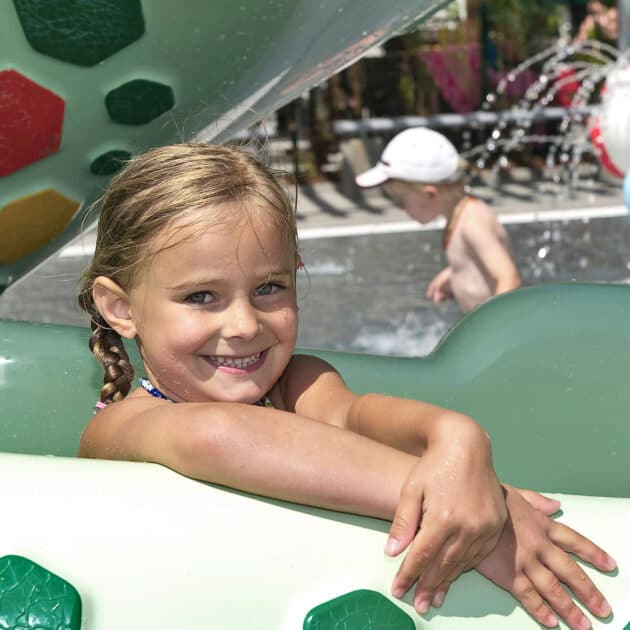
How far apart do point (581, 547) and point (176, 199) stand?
603mm

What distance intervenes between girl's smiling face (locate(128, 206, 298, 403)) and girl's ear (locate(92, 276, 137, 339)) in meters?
0.03

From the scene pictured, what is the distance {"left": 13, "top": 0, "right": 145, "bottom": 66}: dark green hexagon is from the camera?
1884 mm

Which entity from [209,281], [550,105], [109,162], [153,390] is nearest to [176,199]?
[209,281]

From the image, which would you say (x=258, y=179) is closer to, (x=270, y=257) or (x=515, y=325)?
(x=270, y=257)

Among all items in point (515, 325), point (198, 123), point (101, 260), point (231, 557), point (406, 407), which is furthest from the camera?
point (198, 123)

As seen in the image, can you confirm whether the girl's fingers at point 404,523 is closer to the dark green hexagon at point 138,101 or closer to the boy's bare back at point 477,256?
the dark green hexagon at point 138,101

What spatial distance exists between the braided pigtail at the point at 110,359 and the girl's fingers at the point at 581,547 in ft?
2.09

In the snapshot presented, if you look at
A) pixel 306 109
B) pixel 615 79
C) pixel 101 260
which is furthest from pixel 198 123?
pixel 306 109

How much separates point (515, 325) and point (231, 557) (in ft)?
→ 2.84

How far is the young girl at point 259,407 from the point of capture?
1285 millimetres

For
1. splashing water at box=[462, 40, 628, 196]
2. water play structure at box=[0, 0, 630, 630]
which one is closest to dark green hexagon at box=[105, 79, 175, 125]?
water play structure at box=[0, 0, 630, 630]

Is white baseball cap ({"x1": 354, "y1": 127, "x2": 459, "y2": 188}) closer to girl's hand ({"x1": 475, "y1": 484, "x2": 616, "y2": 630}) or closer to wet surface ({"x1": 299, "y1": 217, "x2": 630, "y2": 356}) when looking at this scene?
wet surface ({"x1": 299, "y1": 217, "x2": 630, "y2": 356})

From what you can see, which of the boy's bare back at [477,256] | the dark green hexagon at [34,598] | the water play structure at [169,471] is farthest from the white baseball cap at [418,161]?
the dark green hexagon at [34,598]

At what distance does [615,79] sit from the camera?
4.50 m
